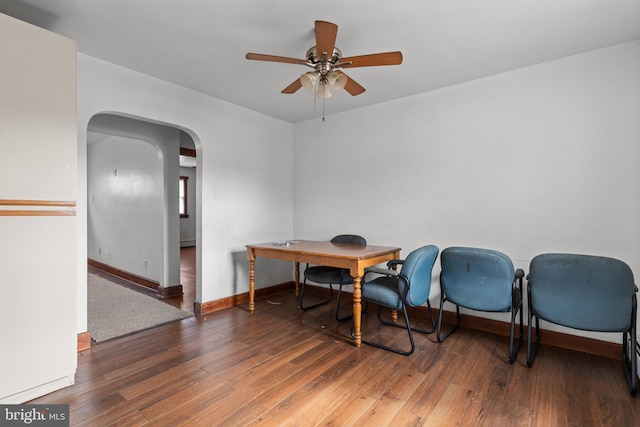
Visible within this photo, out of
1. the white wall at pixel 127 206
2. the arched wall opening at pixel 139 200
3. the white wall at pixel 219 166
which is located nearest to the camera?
the white wall at pixel 219 166

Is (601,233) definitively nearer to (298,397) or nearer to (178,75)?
(298,397)

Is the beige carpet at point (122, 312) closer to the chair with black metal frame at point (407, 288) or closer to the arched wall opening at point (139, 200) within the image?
the arched wall opening at point (139, 200)

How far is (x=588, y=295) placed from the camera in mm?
2078

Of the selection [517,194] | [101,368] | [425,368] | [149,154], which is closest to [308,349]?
[425,368]

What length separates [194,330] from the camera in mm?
2885

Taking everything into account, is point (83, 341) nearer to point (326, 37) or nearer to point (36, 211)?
point (36, 211)

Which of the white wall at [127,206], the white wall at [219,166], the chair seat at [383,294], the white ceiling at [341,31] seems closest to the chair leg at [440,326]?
the chair seat at [383,294]

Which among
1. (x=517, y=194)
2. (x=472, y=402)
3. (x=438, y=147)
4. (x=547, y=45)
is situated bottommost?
(x=472, y=402)

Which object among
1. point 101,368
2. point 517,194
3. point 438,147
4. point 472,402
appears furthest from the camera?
point 438,147

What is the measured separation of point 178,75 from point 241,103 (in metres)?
0.89

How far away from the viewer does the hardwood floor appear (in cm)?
168

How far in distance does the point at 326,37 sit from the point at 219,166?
2190 millimetres

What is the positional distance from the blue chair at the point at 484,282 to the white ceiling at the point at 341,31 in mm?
1652

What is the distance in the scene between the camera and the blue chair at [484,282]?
2.32 metres
